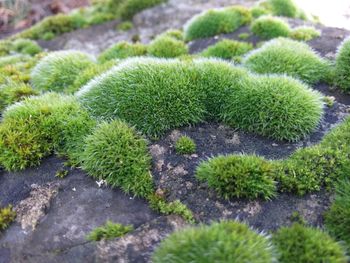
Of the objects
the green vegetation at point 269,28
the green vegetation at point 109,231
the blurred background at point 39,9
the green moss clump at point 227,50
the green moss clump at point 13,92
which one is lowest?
the blurred background at point 39,9

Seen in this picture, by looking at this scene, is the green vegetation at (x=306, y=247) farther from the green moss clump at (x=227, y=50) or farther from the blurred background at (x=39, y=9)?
the blurred background at (x=39, y=9)

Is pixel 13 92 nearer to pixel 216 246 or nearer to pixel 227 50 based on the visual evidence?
pixel 227 50

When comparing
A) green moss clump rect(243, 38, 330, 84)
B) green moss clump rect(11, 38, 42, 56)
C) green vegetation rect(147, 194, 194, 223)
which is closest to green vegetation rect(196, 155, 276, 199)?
green vegetation rect(147, 194, 194, 223)

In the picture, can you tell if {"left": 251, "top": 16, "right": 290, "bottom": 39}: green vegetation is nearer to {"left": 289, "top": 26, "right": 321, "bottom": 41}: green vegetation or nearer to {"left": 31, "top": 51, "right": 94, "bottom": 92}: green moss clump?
{"left": 289, "top": 26, "right": 321, "bottom": 41}: green vegetation

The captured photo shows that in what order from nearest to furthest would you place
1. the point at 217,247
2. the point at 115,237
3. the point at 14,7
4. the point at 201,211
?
1. the point at 217,247
2. the point at 115,237
3. the point at 201,211
4. the point at 14,7

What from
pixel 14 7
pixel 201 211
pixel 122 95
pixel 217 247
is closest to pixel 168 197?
pixel 201 211

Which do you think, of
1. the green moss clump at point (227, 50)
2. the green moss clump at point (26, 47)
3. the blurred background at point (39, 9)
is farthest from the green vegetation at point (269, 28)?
the green moss clump at point (26, 47)

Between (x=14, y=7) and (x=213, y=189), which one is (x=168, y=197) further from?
(x=14, y=7)
